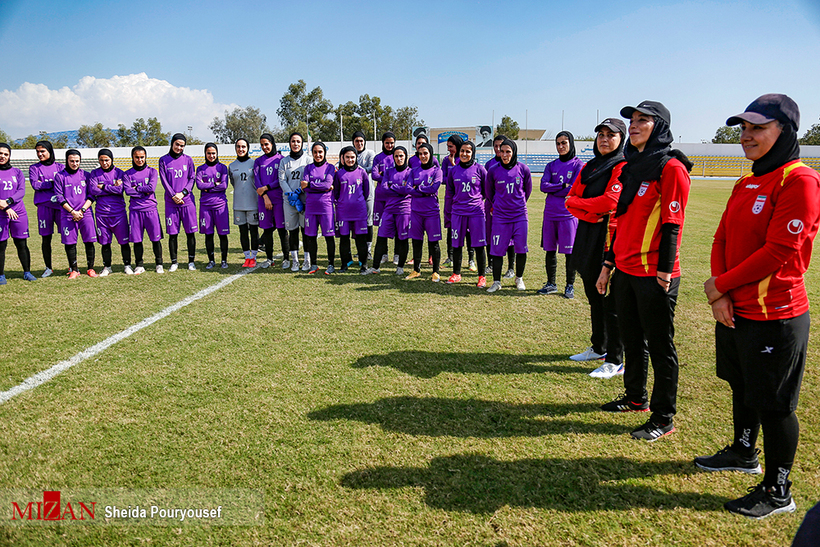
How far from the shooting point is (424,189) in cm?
769

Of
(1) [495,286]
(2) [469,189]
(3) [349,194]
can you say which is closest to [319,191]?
(3) [349,194]

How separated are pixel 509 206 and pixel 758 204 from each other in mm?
4535

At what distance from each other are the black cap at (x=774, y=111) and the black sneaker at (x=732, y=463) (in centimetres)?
189

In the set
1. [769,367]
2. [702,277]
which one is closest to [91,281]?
[769,367]

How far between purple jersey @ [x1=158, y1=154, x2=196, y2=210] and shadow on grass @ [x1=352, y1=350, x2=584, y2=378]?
17.7ft

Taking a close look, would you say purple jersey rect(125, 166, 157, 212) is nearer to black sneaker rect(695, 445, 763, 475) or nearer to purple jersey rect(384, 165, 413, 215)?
purple jersey rect(384, 165, 413, 215)

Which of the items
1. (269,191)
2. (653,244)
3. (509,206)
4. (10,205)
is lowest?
(653,244)

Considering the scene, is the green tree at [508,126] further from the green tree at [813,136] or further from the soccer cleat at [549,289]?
the soccer cleat at [549,289]

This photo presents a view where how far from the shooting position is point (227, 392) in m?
3.92

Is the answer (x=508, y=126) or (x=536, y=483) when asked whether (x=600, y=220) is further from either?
(x=508, y=126)

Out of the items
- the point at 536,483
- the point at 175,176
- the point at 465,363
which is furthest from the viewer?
the point at 175,176

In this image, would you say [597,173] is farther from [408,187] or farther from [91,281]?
[91,281]

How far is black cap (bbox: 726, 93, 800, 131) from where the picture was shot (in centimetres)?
231

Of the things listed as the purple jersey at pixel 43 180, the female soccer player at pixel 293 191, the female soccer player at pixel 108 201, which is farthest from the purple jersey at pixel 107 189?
the female soccer player at pixel 293 191
